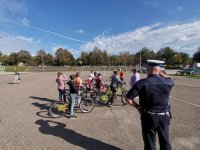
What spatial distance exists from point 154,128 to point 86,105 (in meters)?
5.40

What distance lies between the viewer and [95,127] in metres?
6.34

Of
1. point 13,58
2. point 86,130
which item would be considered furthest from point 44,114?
point 13,58

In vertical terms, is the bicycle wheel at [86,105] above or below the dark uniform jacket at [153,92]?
below

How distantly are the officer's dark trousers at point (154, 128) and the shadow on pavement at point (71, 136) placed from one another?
1.59 metres

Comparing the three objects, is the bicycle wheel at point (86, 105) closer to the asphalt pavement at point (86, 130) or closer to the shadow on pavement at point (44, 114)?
the asphalt pavement at point (86, 130)

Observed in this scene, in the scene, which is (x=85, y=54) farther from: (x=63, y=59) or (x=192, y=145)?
(x=192, y=145)

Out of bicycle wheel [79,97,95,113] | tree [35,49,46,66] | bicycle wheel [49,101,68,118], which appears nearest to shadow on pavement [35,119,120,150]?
bicycle wheel [49,101,68,118]

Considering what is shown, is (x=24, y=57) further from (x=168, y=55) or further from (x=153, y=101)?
(x=153, y=101)

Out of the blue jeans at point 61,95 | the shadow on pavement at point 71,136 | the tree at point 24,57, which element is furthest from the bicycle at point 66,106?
the tree at point 24,57

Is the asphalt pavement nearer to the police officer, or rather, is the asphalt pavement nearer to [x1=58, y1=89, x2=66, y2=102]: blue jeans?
[x1=58, y1=89, x2=66, y2=102]: blue jeans

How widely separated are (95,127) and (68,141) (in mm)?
1321

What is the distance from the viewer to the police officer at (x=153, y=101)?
3.22 meters

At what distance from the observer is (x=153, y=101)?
10.7ft

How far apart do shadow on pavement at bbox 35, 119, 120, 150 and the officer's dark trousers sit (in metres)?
1.59
